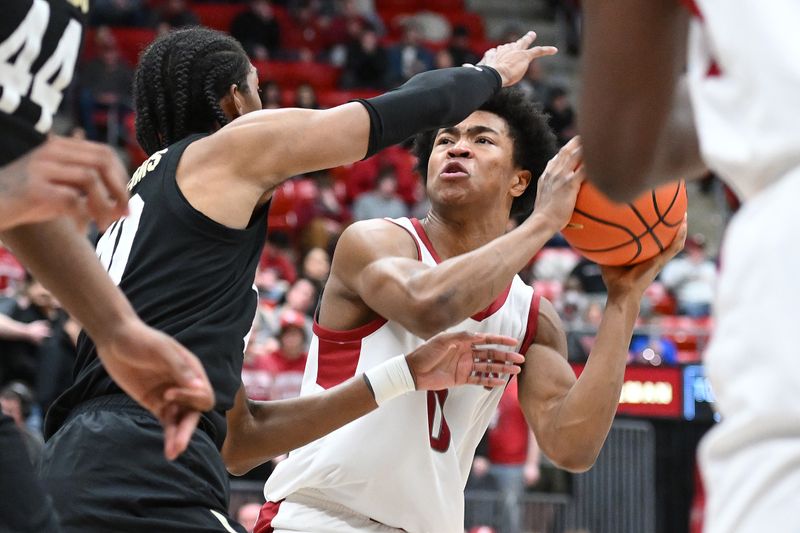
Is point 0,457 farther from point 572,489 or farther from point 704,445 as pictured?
point 572,489

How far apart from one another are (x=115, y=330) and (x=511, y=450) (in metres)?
7.47

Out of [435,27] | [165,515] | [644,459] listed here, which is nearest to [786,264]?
[165,515]

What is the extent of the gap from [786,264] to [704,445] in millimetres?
254

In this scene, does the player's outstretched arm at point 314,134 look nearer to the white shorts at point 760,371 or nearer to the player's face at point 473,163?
the player's face at point 473,163

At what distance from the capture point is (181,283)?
3.02m

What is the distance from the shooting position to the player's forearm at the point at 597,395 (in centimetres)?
377

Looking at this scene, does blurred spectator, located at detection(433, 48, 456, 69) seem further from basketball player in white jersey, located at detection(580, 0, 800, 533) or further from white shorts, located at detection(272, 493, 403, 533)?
basketball player in white jersey, located at detection(580, 0, 800, 533)

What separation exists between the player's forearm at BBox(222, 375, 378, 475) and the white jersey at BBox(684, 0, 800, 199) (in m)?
2.18

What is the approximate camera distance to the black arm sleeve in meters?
3.16

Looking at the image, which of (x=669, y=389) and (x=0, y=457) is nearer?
(x=0, y=457)

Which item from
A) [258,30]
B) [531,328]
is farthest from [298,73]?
[531,328]

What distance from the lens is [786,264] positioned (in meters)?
1.32

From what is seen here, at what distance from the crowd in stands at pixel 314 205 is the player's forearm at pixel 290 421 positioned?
2.75 metres

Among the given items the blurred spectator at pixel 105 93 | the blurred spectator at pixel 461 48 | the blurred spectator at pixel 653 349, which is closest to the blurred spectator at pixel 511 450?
the blurred spectator at pixel 653 349
